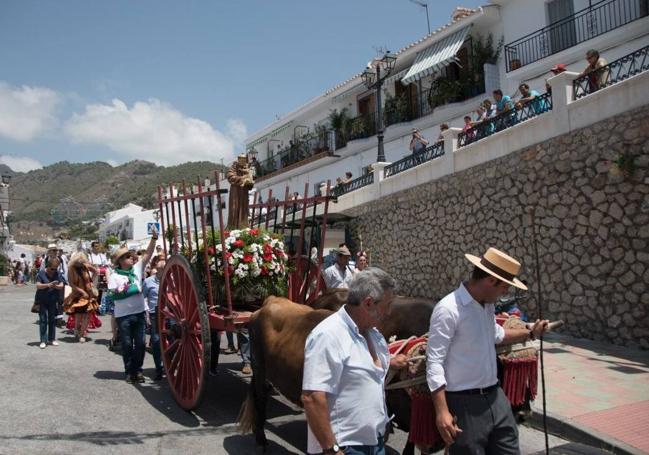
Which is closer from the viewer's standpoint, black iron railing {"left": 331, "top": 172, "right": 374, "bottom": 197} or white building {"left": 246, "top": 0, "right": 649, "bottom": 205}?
white building {"left": 246, "top": 0, "right": 649, "bottom": 205}

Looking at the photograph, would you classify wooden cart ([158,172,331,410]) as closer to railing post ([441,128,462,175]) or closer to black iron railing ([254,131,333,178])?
railing post ([441,128,462,175])

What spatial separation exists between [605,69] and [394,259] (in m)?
8.27

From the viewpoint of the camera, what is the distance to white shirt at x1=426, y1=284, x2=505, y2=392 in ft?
9.87

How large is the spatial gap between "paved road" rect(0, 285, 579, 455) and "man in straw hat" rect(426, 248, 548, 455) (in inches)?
92.3

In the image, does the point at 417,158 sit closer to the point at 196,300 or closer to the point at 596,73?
the point at 596,73

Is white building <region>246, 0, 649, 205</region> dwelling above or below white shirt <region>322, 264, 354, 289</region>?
above

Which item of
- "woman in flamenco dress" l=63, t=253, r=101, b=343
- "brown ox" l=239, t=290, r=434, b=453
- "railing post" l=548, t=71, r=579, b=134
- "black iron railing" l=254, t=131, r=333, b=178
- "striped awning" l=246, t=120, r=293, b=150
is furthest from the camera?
"striped awning" l=246, t=120, r=293, b=150

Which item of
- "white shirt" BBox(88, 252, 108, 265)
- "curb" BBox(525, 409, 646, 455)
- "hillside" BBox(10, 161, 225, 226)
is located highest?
"hillside" BBox(10, 161, 225, 226)

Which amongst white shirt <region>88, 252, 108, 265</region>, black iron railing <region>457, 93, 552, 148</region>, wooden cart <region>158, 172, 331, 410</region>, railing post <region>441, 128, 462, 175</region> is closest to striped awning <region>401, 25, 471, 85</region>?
railing post <region>441, 128, 462, 175</region>

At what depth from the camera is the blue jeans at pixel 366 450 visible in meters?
2.62

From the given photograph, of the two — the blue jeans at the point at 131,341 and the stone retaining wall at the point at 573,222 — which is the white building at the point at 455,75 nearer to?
the stone retaining wall at the point at 573,222

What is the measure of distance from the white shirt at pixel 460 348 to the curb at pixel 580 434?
257 centimetres

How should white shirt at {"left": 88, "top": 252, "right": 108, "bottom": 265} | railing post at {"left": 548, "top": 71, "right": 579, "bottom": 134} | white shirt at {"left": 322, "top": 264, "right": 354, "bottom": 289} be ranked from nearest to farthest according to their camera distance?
white shirt at {"left": 322, "top": 264, "right": 354, "bottom": 289} → railing post at {"left": 548, "top": 71, "right": 579, "bottom": 134} → white shirt at {"left": 88, "top": 252, "right": 108, "bottom": 265}

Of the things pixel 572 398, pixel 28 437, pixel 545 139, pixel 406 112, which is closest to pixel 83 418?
pixel 28 437
